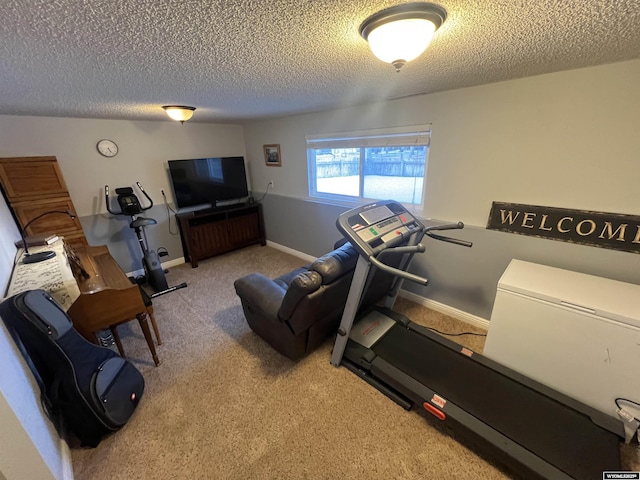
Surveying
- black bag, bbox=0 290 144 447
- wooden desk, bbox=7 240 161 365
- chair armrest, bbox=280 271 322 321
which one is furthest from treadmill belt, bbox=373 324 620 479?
wooden desk, bbox=7 240 161 365

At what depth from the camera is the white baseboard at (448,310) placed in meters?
2.33

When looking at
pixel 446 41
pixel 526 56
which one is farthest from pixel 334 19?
pixel 526 56

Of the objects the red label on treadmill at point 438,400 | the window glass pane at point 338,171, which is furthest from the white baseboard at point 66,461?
the window glass pane at point 338,171

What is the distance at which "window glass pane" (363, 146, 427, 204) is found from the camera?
2455 mm

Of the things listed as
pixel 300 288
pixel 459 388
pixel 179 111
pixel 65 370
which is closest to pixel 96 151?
pixel 179 111

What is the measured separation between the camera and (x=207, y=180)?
3760 mm

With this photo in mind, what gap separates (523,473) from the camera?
121cm

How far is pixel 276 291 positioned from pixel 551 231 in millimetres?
2043

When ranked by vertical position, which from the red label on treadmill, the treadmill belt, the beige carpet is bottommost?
the beige carpet

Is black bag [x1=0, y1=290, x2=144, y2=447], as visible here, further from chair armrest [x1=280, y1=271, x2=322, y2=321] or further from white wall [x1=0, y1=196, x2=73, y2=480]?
chair armrest [x1=280, y1=271, x2=322, y2=321]

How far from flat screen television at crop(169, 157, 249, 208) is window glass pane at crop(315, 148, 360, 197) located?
1.42 m

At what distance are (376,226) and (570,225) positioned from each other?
4.40 ft

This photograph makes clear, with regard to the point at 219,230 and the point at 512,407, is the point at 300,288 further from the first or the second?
the point at 219,230

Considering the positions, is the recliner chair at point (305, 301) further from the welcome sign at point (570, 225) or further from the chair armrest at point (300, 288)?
the welcome sign at point (570, 225)
